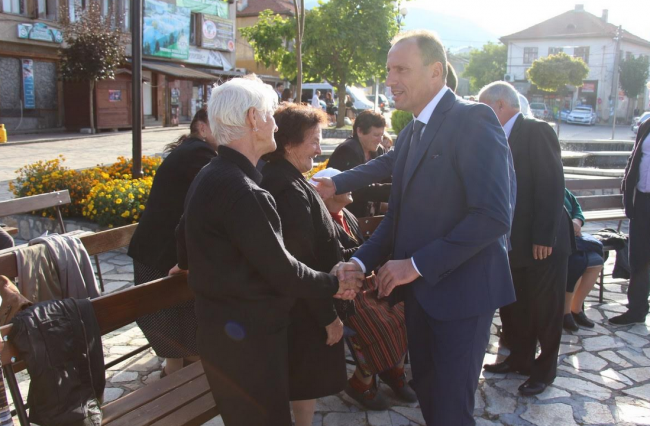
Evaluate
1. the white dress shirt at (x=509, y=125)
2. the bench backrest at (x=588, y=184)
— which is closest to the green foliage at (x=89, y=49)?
the bench backrest at (x=588, y=184)

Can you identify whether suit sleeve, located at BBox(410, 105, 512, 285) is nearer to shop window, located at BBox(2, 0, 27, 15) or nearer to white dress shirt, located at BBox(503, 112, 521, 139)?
white dress shirt, located at BBox(503, 112, 521, 139)

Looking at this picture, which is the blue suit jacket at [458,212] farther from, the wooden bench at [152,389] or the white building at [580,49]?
the white building at [580,49]

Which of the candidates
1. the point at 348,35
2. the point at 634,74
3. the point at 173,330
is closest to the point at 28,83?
the point at 348,35

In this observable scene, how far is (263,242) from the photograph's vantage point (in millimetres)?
2152

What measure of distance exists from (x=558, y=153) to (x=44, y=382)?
3.10 meters

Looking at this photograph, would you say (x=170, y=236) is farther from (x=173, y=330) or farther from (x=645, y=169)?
(x=645, y=169)

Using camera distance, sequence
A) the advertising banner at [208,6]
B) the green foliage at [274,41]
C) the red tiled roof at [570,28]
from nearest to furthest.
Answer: the green foliage at [274,41]
the advertising banner at [208,6]
the red tiled roof at [570,28]

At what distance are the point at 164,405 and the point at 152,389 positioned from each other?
173 mm

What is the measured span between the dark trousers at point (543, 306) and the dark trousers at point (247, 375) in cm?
214

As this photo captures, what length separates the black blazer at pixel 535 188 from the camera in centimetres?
360

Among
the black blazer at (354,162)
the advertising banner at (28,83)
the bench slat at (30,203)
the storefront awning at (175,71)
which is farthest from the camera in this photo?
the storefront awning at (175,71)

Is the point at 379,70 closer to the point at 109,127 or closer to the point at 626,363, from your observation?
the point at 109,127

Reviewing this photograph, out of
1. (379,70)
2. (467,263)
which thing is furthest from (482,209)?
(379,70)

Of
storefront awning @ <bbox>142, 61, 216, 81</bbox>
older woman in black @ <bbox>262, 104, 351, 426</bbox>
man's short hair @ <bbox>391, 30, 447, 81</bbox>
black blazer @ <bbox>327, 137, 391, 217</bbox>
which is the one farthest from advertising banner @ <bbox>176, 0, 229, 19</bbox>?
man's short hair @ <bbox>391, 30, 447, 81</bbox>
